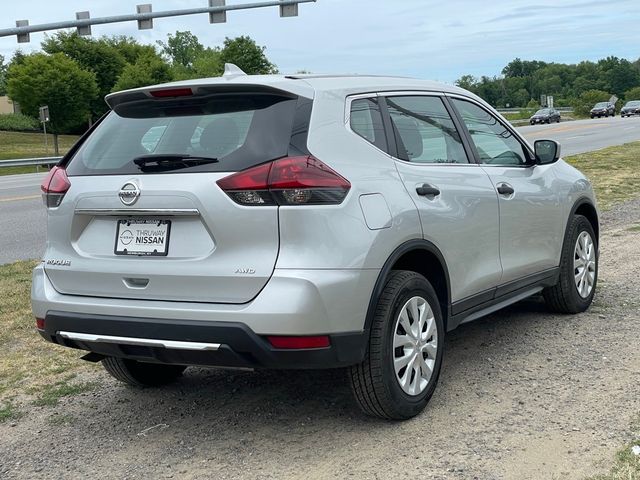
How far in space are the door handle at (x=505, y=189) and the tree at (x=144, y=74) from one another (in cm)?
6195

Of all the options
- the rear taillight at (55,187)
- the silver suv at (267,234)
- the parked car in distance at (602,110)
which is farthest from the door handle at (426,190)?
the parked car in distance at (602,110)

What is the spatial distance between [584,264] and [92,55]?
75080mm

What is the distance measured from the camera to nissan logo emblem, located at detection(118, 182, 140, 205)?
3.76 metres

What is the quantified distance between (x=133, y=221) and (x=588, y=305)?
3.93m

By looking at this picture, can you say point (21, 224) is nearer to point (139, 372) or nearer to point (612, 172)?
point (139, 372)

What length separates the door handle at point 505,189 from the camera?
5.03 m

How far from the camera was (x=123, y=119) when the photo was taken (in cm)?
421

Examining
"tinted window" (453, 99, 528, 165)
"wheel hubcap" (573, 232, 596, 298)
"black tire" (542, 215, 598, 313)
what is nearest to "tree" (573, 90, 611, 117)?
"wheel hubcap" (573, 232, 596, 298)

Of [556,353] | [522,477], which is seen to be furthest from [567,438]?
[556,353]

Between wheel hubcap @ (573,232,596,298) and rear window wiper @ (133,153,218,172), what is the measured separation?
136 inches

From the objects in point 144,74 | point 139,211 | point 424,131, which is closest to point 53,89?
point 144,74

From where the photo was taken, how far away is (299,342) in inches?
141

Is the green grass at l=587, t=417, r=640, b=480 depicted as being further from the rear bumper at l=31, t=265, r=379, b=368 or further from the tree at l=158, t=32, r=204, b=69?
the tree at l=158, t=32, r=204, b=69

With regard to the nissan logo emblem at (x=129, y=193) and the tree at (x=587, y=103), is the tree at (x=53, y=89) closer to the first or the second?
the tree at (x=587, y=103)
